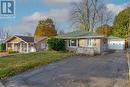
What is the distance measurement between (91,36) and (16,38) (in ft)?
70.9

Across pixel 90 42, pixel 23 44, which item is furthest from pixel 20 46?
pixel 90 42

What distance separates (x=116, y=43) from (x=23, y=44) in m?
21.2

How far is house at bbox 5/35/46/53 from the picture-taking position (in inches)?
2146

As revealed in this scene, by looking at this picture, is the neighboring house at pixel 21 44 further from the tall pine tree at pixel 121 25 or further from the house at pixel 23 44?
the tall pine tree at pixel 121 25

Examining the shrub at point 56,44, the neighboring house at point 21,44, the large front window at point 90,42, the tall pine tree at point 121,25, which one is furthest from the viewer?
the tall pine tree at point 121,25

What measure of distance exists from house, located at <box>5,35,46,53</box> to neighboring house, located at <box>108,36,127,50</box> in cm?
1557

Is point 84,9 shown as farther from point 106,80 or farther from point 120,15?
point 106,80

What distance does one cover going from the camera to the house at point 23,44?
5450 cm

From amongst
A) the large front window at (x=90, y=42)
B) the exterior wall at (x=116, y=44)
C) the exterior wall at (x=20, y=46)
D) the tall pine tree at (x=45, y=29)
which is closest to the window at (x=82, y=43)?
the large front window at (x=90, y=42)

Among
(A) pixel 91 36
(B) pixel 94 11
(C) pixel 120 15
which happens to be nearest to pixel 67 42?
(A) pixel 91 36

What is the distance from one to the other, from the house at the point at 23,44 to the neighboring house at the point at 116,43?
15.6 metres

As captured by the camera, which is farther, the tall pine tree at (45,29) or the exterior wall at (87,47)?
the tall pine tree at (45,29)

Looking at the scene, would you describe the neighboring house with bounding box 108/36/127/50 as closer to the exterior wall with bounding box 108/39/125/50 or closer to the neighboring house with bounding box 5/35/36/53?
the exterior wall with bounding box 108/39/125/50

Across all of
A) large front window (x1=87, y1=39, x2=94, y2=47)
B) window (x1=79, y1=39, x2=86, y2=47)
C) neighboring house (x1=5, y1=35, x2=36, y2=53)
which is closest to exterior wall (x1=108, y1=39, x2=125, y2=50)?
neighboring house (x1=5, y1=35, x2=36, y2=53)
